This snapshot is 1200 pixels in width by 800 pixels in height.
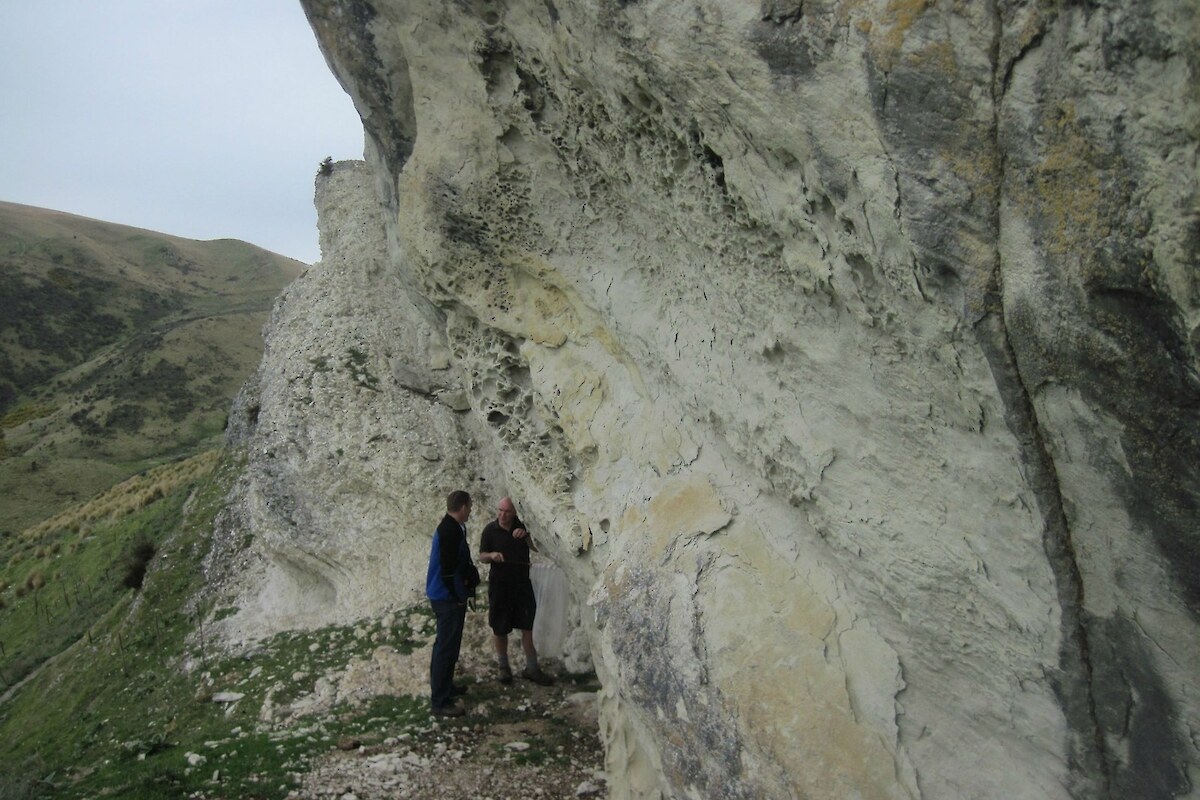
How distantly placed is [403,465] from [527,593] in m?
3.91

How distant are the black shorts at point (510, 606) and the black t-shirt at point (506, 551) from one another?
8cm

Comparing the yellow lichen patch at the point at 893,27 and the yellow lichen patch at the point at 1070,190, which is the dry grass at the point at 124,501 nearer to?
the yellow lichen patch at the point at 893,27

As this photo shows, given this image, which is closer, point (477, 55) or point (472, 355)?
point (477, 55)

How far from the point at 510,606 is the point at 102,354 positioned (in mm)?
65995

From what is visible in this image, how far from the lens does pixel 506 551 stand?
8.34 m

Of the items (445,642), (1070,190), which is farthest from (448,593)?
(1070,190)

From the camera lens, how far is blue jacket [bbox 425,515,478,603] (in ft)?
25.1

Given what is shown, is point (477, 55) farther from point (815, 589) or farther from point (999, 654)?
point (999, 654)

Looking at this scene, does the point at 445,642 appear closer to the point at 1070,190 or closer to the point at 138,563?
the point at 1070,190

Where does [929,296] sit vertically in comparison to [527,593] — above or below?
above

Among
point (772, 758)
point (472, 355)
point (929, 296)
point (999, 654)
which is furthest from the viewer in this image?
point (472, 355)

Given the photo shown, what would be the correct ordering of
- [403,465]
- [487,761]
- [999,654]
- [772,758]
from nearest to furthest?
1. [999,654]
2. [772,758]
3. [487,761]
4. [403,465]

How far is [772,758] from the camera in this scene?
4.73 meters

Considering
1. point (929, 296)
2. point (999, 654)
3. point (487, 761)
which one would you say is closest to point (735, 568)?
point (999, 654)
